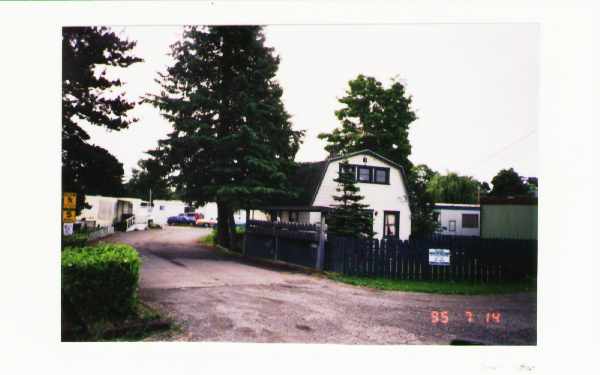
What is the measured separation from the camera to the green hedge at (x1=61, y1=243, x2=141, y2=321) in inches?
219

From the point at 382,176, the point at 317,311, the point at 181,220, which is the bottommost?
the point at 181,220

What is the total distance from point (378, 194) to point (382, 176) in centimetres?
99

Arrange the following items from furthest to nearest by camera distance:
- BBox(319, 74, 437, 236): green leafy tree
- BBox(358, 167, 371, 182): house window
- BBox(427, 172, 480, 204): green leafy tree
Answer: BBox(427, 172, 480, 204): green leafy tree, BBox(319, 74, 437, 236): green leafy tree, BBox(358, 167, 371, 182): house window

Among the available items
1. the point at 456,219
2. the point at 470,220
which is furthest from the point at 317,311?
the point at 470,220

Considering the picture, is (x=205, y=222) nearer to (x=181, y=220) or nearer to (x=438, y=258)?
(x=181, y=220)

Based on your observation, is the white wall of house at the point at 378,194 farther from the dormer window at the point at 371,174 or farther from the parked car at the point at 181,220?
the parked car at the point at 181,220

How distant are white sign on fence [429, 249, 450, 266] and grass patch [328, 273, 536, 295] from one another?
0.61 meters

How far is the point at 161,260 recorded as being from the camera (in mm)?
12570

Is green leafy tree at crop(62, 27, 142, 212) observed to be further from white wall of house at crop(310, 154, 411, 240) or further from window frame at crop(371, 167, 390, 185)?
window frame at crop(371, 167, 390, 185)

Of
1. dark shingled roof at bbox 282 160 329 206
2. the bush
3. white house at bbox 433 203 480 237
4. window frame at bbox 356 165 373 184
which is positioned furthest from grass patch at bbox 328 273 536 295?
white house at bbox 433 203 480 237

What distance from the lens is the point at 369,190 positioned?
60.0ft

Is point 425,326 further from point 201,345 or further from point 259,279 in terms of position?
point 259,279

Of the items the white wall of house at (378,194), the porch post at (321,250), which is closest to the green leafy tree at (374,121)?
the white wall of house at (378,194)
